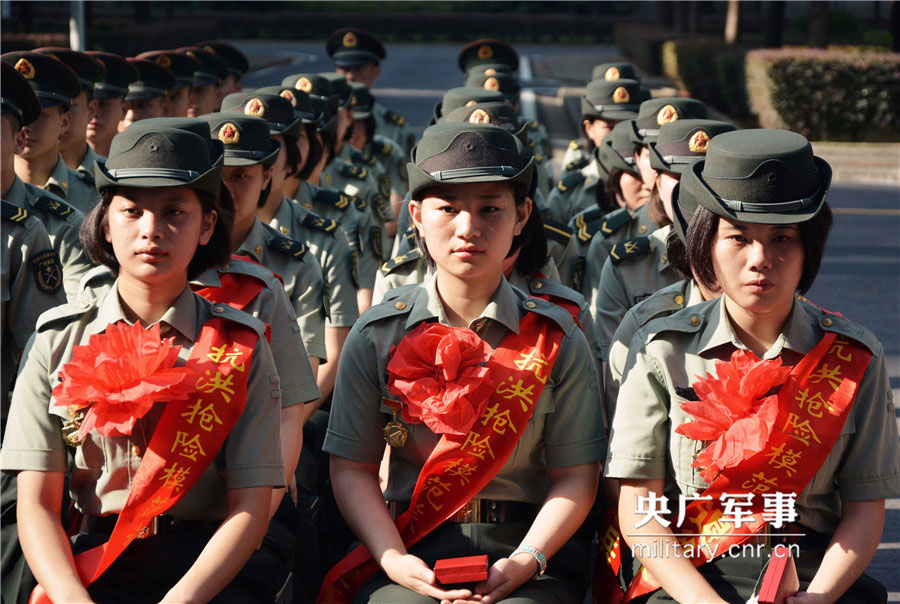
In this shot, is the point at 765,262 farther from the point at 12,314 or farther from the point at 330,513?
the point at 12,314

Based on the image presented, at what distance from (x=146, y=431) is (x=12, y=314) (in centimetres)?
173

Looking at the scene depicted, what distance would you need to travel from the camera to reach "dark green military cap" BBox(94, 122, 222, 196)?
348 cm

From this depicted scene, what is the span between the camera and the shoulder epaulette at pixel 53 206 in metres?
5.52

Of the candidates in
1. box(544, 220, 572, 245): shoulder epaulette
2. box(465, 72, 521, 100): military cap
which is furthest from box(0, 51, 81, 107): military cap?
box(465, 72, 521, 100): military cap

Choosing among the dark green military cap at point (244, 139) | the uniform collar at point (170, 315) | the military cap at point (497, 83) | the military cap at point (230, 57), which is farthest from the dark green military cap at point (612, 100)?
the uniform collar at point (170, 315)

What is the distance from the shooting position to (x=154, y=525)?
3473 millimetres

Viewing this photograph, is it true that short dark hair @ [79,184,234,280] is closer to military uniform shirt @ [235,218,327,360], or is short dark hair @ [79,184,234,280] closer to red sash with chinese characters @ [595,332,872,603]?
military uniform shirt @ [235,218,327,360]

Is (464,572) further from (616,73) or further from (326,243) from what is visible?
(616,73)

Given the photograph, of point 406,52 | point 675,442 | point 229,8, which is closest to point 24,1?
point 406,52

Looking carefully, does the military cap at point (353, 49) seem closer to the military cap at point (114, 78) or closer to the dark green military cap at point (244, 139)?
the military cap at point (114, 78)

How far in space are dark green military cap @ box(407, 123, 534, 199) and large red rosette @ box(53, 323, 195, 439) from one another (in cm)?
92

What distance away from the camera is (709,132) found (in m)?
5.34

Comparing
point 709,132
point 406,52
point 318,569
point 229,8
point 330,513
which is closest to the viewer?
point 318,569

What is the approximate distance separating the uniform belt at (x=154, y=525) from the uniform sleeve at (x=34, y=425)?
181 mm
